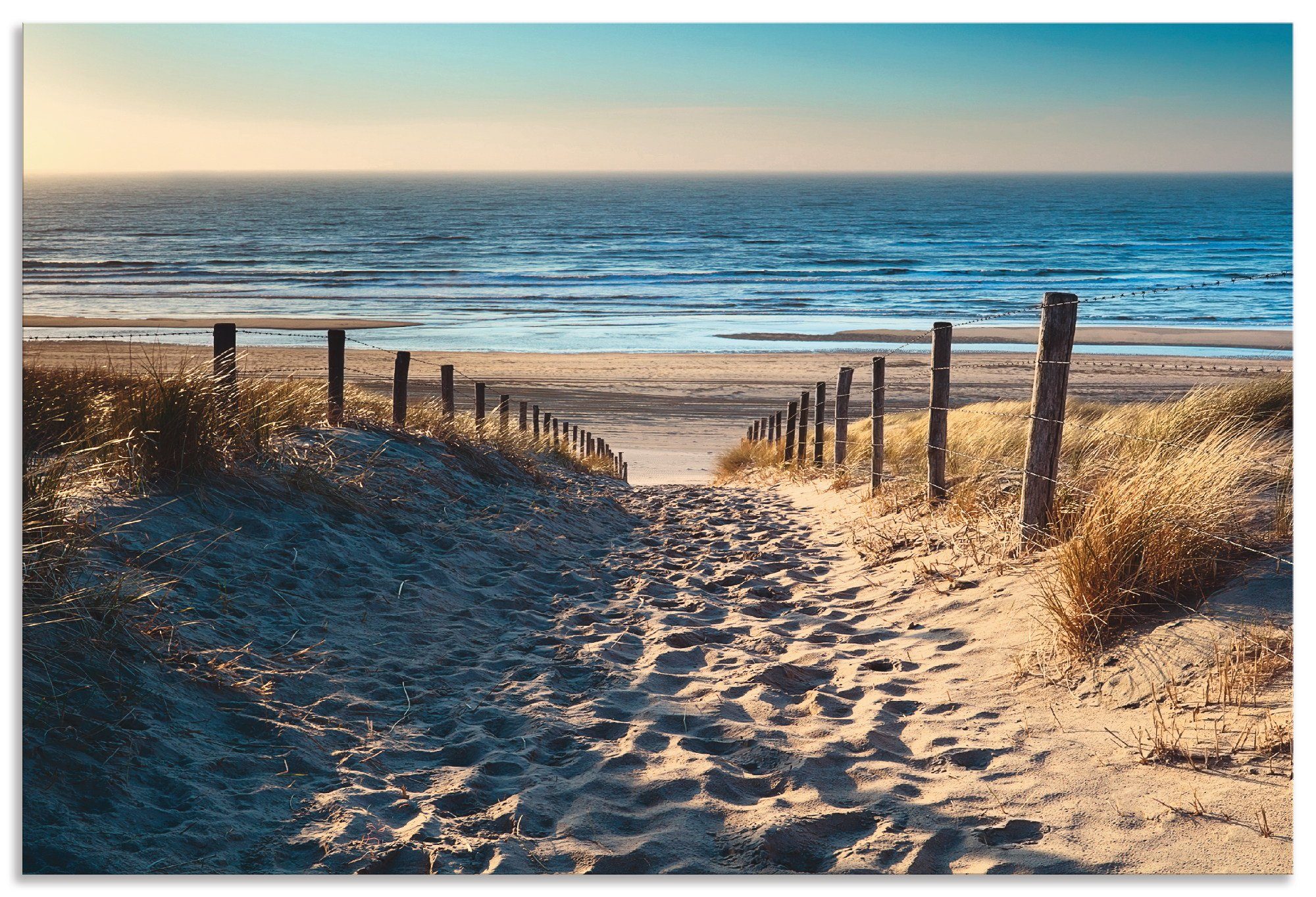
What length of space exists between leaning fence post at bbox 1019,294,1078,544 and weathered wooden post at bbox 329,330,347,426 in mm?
5162

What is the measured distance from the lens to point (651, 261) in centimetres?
5716

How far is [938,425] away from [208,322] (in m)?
30.7

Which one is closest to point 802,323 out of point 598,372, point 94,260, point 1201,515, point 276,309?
point 598,372

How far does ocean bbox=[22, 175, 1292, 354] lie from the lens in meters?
34.2

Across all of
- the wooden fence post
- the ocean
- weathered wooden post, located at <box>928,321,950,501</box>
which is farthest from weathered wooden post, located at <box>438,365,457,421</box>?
weathered wooden post, located at <box>928,321,950,501</box>

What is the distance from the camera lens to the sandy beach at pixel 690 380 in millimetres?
20312

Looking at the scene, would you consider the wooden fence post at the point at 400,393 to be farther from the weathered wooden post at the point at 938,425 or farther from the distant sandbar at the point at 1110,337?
the distant sandbar at the point at 1110,337

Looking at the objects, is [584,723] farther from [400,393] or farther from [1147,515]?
[400,393]

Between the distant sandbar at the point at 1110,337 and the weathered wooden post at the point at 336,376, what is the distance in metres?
25.1

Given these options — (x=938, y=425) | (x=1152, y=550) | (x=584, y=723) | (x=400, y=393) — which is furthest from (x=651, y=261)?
(x=584, y=723)

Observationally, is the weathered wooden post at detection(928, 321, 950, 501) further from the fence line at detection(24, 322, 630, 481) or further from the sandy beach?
the sandy beach

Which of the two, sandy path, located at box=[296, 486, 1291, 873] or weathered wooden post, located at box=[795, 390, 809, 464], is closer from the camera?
sandy path, located at box=[296, 486, 1291, 873]

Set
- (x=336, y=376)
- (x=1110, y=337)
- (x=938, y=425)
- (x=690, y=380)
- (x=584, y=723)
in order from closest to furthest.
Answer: (x=584, y=723) → (x=938, y=425) → (x=336, y=376) → (x=690, y=380) → (x=1110, y=337)

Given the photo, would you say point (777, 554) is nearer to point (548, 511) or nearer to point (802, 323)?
point (548, 511)
